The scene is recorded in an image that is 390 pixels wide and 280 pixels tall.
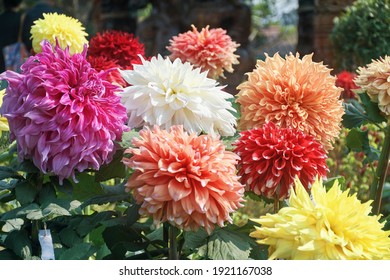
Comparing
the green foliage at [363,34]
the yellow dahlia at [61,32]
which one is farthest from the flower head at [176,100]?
the green foliage at [363,34]

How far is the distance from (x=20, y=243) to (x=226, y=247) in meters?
0.49

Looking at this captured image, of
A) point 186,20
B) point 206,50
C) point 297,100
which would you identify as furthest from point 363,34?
point 186,20

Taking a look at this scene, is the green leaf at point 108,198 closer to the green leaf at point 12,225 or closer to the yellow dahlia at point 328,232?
the green leaf at point 12,225

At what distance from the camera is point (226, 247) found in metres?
1.67

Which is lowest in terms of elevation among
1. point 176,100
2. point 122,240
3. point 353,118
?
point 122,240

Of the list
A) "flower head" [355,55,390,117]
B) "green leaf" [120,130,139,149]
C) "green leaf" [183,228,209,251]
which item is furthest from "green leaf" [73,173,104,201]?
"flower head" [355,55,390,117]

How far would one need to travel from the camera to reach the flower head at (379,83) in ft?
7.20

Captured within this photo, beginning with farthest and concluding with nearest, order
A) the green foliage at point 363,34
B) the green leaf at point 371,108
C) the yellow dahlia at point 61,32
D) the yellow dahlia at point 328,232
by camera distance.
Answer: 1. the green foliage at point 363,34
2. the yellow dahlia at point 61,32
3. the green leaf at point 371,108
4. the yellow dahlia at point 328,232

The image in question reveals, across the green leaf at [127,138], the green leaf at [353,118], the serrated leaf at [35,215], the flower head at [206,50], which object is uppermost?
the flower head at [206,50]

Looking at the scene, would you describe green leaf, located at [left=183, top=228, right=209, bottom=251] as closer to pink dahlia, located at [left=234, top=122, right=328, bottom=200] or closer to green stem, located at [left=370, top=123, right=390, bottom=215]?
pink dahlia, located at [left=234, top=122, right=328, bottom=200]

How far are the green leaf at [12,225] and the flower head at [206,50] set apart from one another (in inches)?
44.8

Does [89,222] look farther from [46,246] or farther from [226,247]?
[226,247]

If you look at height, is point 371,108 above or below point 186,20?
below

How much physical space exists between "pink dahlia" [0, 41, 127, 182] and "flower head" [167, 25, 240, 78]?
1167 millimetres
